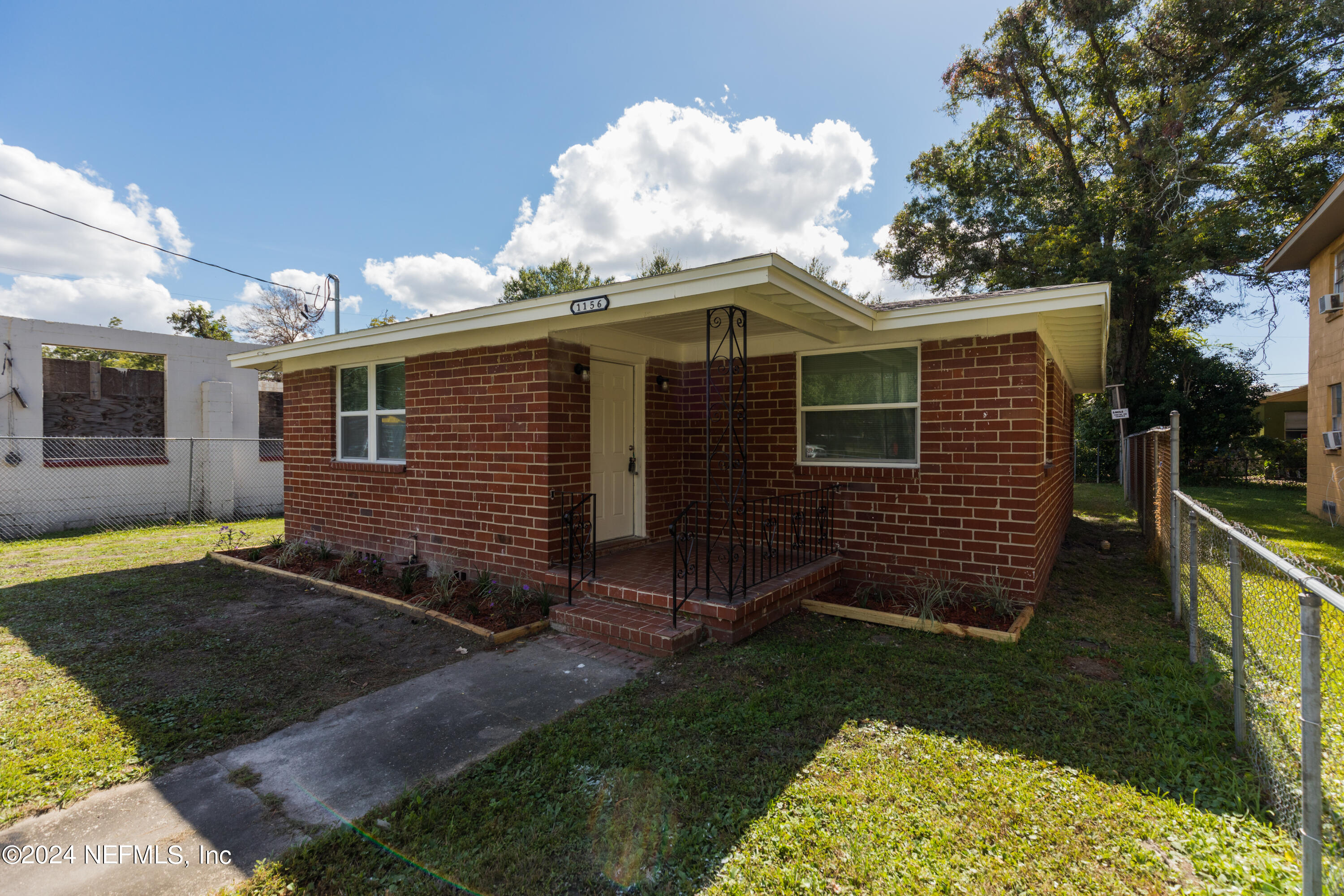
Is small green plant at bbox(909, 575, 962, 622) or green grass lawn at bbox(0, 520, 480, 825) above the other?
small green plant at bbox(909, 575, 962, 622)

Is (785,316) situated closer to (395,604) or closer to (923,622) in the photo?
(923,622)

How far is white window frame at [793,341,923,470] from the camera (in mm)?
5617

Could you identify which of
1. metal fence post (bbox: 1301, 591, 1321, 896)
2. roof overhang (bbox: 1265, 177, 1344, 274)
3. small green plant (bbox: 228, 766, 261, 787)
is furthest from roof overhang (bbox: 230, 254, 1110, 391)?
roof overhang (bbox: 1265, 177, 1344, 274)

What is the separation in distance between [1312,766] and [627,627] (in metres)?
3.56

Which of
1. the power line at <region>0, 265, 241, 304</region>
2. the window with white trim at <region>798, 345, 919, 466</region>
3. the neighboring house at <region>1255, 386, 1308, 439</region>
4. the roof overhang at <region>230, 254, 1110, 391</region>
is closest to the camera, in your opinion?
the roof overhang at <region>230, 254, 1110, 391</region>

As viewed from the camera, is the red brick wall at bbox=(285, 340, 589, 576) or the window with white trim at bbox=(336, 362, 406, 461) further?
the window with white trim at bbox=(336, 362, 406, 461)

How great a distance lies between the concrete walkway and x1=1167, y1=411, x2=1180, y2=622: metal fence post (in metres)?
4.82

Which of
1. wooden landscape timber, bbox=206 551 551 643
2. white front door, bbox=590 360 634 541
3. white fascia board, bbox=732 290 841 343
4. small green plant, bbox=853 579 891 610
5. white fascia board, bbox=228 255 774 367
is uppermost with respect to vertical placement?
white fascia board, bbox=228 255 774 367

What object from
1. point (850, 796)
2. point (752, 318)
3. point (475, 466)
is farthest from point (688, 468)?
point (850, 796)

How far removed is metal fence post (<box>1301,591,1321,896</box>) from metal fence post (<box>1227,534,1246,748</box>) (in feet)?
4.82

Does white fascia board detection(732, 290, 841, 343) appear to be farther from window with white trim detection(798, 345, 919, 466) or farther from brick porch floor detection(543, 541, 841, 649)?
brick porch floor detection(543, 541, 841, 649)

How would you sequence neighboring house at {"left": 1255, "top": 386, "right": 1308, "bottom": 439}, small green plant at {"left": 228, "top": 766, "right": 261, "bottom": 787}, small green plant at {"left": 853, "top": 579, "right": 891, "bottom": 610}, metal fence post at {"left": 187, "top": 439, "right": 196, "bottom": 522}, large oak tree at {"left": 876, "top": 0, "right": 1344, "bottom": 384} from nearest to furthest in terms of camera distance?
small green plant at {"left": 228, "top": 766, "right": 261, "bottom": 787}
small green plant at {"left": 853, "top": 579, "right": 891, "bottom": 610}
metal fence post at {"left": 187, "top": 439, "right": 196, "bottom": 522}
large oak tree at {"left": 876, "top": 0, "right": 1344, "bottom": 384}
neighboring house at {"left": 1255, "top": 386, "right": 1308, "bottom": 439}

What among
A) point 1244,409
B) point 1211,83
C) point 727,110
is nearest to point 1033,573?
point 727,110

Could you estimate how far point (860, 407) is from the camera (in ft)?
19.5
